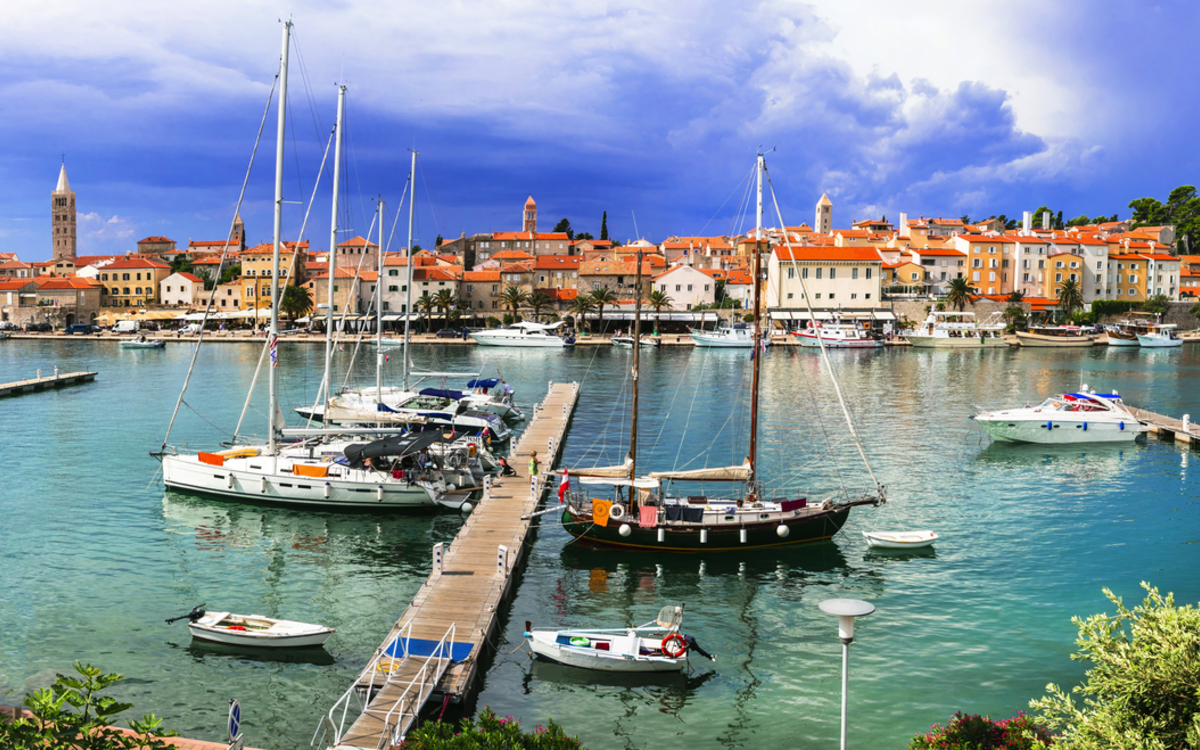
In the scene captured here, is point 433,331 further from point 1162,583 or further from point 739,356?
point 1162,583

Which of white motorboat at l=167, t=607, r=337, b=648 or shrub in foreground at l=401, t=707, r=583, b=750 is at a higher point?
shrub in foreground at l=401, t=707, r=583, b=750

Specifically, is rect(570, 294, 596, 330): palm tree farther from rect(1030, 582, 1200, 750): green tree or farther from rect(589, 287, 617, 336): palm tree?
rect(1030, 582, 1200, 750): green tree

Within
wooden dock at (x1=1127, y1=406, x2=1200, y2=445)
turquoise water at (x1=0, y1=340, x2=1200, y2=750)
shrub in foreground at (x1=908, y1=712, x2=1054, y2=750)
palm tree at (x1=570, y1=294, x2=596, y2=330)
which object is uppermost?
palm tree at (x1=570, y1=294, x2=596, y2=330)

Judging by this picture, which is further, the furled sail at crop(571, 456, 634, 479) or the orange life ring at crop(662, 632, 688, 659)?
the furled sail at crop(571, 456, 634, 479)

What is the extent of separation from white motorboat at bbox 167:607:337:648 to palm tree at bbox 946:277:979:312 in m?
122

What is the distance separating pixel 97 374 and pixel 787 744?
253ft

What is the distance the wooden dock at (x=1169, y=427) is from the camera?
4459cm

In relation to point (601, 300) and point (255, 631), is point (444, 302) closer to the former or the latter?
point (601, 300)

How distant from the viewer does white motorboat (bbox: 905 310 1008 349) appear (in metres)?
112

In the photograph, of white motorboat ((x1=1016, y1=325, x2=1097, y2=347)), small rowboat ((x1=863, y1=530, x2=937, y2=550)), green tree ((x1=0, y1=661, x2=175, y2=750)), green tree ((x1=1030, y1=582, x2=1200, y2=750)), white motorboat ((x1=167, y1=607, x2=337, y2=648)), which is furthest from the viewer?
white motorboat ((x1=1016, y1=325, x2=1097, y2=347))

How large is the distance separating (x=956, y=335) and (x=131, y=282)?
13463cm

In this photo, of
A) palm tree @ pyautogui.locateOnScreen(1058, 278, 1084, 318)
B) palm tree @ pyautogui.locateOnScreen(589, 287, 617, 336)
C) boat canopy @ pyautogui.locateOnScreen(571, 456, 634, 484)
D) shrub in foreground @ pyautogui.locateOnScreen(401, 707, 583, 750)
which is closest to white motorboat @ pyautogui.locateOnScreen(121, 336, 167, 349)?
palm tree @ pyautogui.locateOnScreen(589, 287, 617, 336)

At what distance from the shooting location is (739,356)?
10206cm

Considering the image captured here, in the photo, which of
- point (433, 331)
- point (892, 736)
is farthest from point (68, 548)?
point (433, 331)
